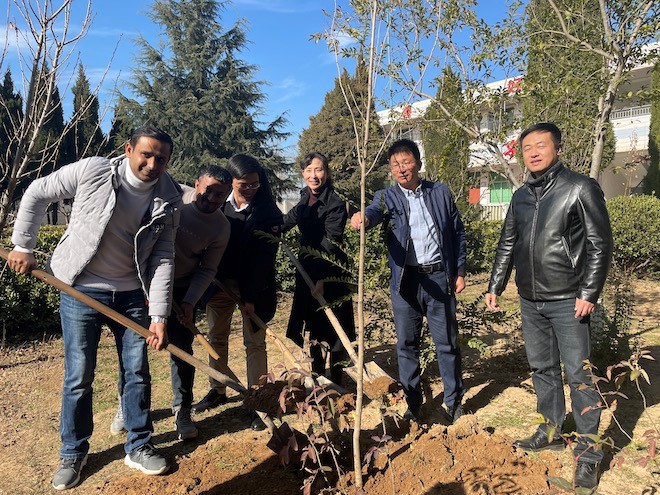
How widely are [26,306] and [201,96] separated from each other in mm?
17802

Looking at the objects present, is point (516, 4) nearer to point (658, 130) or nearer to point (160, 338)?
point (160, 338)

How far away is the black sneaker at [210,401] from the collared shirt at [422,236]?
194 centimetres

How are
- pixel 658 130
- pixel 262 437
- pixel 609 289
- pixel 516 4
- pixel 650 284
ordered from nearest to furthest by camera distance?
pixel 262 437, pixel 516 4, pixel 609 289, pixel 650 284, pixel 658 130

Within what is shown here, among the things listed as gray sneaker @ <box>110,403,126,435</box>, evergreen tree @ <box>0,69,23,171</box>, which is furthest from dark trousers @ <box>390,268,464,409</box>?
evergreen tree @ <box>0,69,23,171</box>

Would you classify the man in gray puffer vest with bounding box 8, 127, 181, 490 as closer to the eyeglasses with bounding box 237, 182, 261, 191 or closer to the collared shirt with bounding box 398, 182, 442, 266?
the eyeglasses with bounding box 237, 182, 261, 191

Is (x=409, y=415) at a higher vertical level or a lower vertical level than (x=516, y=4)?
lower

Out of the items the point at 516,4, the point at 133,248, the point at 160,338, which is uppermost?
the point at 516,4

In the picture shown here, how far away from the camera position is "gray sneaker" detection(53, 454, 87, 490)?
2.73 meters

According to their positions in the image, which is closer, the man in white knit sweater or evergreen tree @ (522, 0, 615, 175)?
the man in white knit sweater

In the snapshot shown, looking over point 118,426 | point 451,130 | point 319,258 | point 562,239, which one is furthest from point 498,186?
point 118,426

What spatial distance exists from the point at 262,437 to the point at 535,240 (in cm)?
217

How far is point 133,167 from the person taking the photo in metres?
2.64

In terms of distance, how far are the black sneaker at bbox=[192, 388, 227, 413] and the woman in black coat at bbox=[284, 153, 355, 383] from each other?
29.8 inches

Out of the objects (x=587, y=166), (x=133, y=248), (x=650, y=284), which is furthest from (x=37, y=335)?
(x=650, y=284)
